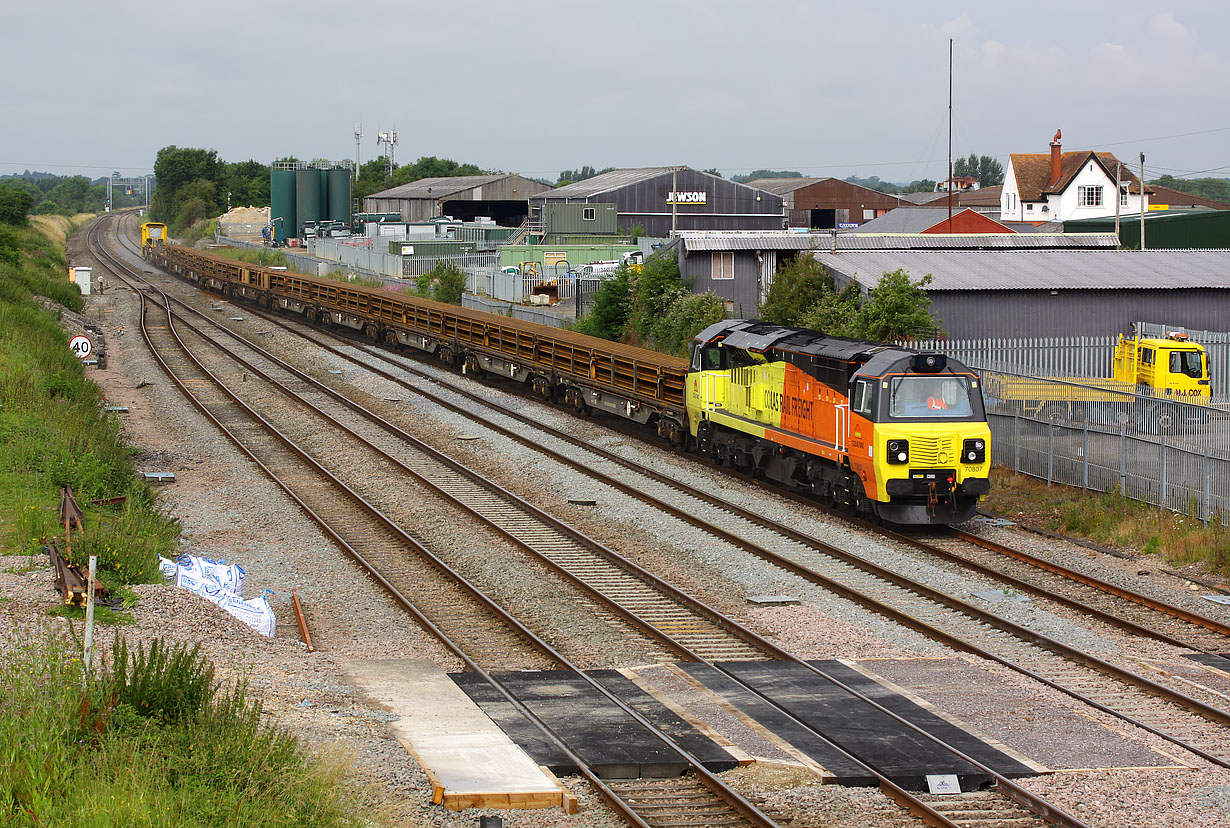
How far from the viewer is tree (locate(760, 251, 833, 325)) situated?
110 feet

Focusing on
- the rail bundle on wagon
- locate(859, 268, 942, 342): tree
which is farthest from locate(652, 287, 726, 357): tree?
locate(859, 268, 942, 342): tree

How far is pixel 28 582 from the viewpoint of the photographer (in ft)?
44.5

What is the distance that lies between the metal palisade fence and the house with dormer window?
71.8m

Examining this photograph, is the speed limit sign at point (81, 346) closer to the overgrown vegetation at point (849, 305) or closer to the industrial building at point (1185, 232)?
the overgrown vegetation at point (849, 305)

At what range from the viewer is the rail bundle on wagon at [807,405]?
18406 mm

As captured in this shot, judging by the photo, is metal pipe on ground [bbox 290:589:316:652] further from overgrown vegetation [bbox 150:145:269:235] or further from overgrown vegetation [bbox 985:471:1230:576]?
overgrown vegetation [bbox 150:145:269:235]

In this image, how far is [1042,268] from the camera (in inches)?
1364

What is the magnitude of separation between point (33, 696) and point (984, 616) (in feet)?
35.5

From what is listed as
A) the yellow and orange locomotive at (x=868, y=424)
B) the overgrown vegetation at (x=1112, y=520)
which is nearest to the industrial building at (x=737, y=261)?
the yellow and orange locomotive at (x=868, y=424)

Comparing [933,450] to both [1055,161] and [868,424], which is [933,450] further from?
[1055,161]

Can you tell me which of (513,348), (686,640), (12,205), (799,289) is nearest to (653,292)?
(513,348)

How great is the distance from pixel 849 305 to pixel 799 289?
2.46 meters

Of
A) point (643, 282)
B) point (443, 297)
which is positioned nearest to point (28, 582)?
point (643, 282)

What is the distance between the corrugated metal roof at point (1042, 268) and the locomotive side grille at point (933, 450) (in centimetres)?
1391
